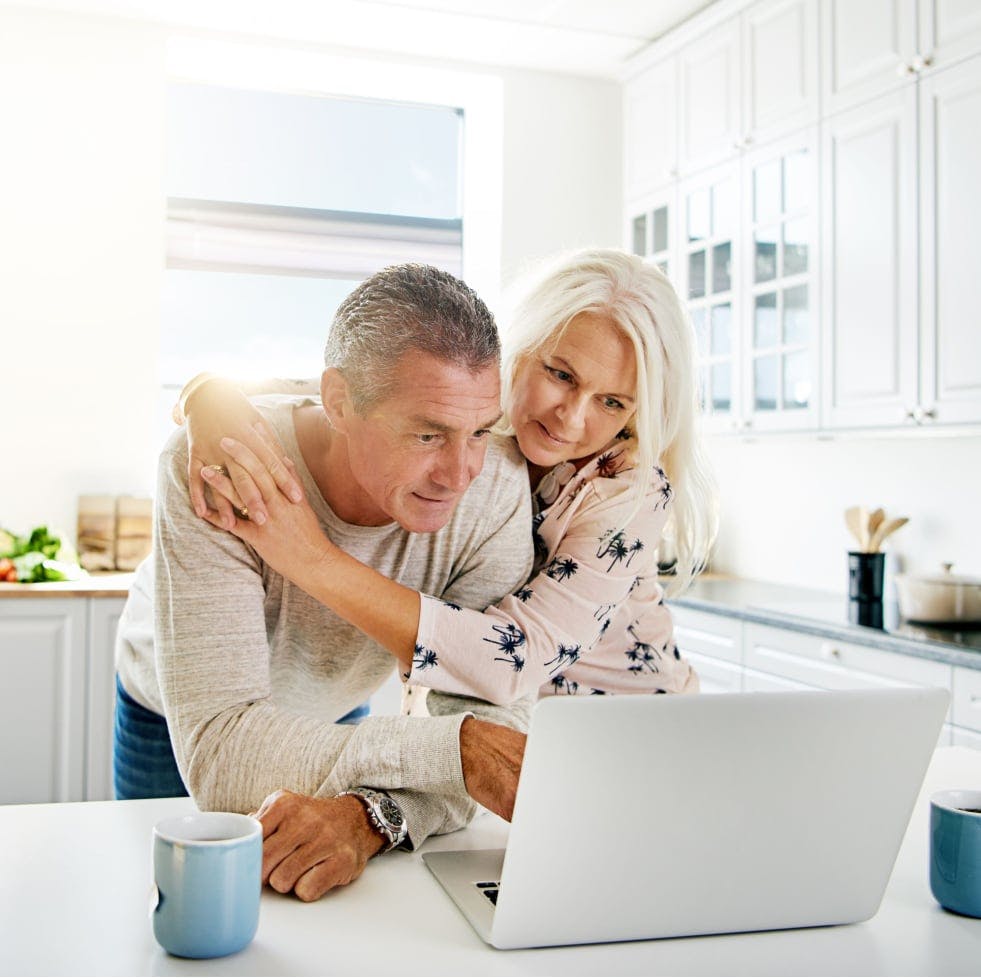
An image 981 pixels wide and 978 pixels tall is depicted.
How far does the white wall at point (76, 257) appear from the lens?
3.85 m

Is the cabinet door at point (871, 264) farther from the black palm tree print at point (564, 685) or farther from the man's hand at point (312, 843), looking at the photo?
the man's hand at point (312, 843)

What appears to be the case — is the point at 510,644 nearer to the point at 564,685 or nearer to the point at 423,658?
the point at 423,658

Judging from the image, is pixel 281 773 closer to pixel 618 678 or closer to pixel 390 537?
pixel 390 537

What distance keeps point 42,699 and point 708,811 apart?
115 inches

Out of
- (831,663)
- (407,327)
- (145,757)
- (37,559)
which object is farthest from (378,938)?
(37,559)

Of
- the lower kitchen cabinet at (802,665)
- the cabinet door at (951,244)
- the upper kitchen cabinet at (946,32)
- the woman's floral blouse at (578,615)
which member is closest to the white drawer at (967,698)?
the lower kitchen cabinet at (802,665)

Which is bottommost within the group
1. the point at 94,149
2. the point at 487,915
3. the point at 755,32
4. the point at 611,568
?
the point at 487,915

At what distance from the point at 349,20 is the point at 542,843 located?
3648 millimetres

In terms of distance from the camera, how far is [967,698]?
243 centimetres

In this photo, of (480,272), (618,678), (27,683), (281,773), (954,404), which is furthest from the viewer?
(480,272)

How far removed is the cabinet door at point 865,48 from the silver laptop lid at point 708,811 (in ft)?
7.86

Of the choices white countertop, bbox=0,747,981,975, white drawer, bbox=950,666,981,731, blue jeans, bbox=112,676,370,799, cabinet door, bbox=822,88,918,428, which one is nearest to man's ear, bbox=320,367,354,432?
white countertop, bbox=0,747,981,975

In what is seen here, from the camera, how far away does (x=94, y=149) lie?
3.92 metres

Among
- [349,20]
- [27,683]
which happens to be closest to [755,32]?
[349,20]
